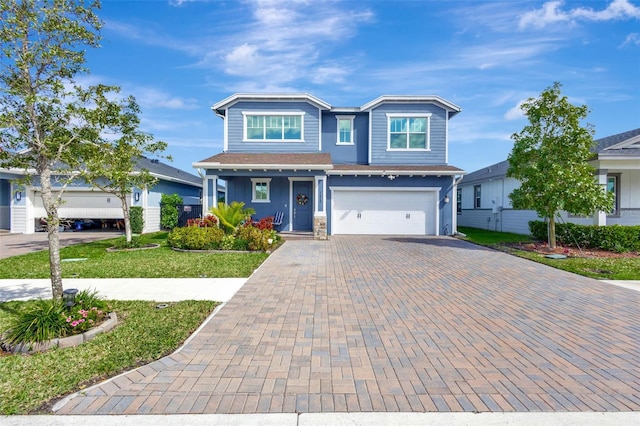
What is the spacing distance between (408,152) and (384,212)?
11.5 ft

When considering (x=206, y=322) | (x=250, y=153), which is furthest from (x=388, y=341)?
(x=250, y=153)

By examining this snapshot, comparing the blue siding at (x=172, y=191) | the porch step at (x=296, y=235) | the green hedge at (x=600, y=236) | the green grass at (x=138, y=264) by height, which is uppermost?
the blue siding at (x=172, y=191)

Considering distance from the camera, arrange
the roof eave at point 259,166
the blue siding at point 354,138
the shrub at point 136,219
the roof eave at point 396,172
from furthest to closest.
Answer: the blue siding at point 354,138, the shrub at point 136,219, the roof eave at point 396,172, the roof eave at point 259,166

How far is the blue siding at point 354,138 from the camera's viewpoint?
18.2 meters

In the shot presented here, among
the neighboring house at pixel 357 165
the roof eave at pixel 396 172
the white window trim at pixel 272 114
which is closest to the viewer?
the roof eave at pixel 396 172

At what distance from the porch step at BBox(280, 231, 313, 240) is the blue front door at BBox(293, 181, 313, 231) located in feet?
2.55

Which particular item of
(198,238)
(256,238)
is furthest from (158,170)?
(256,238)

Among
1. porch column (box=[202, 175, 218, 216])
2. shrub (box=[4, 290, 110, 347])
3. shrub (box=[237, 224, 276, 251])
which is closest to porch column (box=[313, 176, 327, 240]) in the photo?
shrub (box=[237, 224, 276, 251])

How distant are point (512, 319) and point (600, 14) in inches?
463

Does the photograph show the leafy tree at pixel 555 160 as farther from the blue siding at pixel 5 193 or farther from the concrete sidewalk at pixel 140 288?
the blue siding at pixel 5 193

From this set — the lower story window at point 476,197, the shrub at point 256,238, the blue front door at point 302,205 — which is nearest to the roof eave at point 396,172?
the blue front door at point 302,205

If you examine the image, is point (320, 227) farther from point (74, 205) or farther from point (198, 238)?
point (74, 205)

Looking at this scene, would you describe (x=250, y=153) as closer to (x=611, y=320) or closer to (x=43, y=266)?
(x=43, y=266)

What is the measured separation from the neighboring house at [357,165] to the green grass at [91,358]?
40.6 feet
